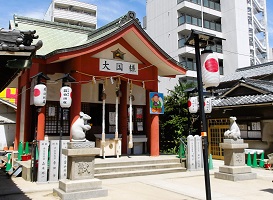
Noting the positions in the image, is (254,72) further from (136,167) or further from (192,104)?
(136,167)

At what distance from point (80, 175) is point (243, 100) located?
41.6 ft

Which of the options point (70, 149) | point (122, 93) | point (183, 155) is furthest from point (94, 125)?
point (70, 149)

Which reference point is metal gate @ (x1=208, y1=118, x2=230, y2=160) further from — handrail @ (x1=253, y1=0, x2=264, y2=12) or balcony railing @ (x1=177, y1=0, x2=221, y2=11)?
handrail @ (x1=253, y1=0, x2=264, y2=12)

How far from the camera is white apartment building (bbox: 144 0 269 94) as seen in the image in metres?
33.0

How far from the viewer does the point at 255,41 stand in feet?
124

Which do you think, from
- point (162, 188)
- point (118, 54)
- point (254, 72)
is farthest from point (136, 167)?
point (254, 72)

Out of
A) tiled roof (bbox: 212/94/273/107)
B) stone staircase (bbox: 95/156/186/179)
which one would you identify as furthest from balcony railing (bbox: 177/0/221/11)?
stone staircase (bbox: 95/156/186/179)

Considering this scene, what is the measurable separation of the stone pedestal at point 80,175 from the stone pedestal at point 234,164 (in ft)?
18.6

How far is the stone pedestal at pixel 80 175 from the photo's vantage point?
332 inches

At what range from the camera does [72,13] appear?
50.9 metres

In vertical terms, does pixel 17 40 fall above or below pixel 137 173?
above

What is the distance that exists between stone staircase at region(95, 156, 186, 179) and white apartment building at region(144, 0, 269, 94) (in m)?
18.8

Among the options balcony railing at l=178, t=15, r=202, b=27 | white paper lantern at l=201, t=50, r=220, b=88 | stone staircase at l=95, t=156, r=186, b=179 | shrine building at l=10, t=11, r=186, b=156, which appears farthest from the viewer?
balcony railing at l=178, t=15, r=202, b=27

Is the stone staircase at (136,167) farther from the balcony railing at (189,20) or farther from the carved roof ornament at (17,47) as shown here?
the balcony railing at (189,20)
